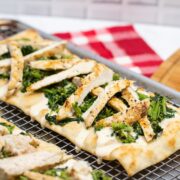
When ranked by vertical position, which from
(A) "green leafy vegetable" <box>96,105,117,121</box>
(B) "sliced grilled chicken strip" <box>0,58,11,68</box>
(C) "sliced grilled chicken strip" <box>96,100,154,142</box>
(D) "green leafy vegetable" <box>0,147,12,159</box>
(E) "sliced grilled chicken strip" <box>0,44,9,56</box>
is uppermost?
(E) "sliced grilled chicken strip" <box>0,44,9,56</box>

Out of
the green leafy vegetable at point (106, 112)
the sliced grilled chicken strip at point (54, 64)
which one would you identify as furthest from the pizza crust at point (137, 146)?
the sliced grilled chicken strip at point (54, 64)

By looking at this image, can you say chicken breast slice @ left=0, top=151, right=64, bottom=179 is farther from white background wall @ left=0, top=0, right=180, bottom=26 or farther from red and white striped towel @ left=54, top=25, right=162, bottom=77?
white background wall @ left=0, top=0, right=180, bottom=26

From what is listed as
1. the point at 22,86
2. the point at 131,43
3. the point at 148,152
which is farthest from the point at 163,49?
the point at 148,152

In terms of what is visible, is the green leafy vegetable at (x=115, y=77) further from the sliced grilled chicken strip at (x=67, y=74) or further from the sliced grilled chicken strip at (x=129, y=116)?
the sliced grilled chicken strip at (x=129, y=116)

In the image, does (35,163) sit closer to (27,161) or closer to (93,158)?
(27,161)

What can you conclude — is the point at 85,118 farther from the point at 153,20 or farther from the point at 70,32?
the point at 153,20

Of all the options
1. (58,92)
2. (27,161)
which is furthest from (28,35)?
(27,161)

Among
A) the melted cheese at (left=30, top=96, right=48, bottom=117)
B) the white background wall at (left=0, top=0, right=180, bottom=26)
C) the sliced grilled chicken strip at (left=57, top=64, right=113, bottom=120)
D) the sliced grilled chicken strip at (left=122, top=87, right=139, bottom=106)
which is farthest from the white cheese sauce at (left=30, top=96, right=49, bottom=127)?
the white background wall at (left=0, top=0, right=180, bottom=26)
